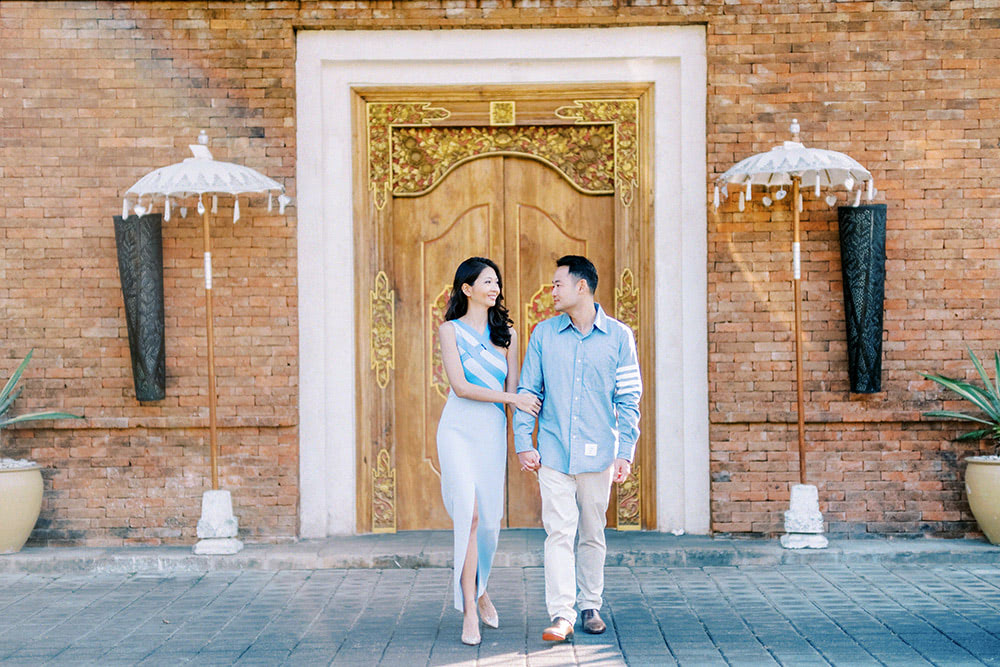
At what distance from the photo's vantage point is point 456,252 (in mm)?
8719

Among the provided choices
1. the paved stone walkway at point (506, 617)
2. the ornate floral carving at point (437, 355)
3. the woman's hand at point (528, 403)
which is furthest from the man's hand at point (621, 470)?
the ornate floral carving at point (437, 355)

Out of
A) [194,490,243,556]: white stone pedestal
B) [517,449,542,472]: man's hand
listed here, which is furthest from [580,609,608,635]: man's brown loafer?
[194,490,243,556]: white stone pedestal

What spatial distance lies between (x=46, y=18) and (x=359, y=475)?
4.21 m

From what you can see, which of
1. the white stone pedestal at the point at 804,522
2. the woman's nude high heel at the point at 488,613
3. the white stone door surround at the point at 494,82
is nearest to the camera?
the woman's nude high heel at the point at 488,613

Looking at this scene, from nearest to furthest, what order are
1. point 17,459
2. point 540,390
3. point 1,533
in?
point 540,390 < point 1,533 < point 17,459

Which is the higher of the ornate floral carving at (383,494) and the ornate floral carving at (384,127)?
the ornate floral carving at (384,127)

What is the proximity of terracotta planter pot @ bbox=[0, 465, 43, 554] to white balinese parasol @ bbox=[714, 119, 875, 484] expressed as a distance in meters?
5.35

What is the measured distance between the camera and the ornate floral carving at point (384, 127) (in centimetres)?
866

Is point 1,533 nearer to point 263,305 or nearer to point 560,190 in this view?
point 263,305

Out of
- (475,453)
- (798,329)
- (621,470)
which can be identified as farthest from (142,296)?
(798,329)

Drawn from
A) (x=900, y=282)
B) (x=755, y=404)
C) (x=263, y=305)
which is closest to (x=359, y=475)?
(x=263, y=305)

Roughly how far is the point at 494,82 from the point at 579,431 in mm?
3754

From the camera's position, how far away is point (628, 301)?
8633mm

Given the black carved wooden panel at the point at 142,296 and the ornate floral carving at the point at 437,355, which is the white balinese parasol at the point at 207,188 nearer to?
the black carved wooden panel at the point at 142,296
